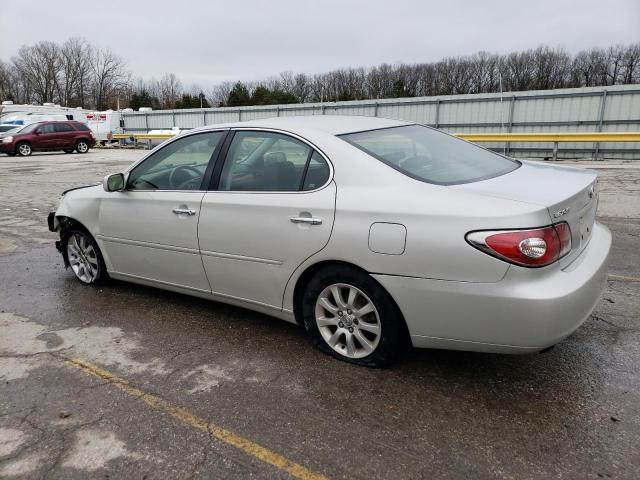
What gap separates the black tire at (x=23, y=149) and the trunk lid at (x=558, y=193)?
1066 inches

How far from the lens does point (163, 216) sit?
160 inches

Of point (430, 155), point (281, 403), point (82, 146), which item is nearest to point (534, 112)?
point (430, 155)

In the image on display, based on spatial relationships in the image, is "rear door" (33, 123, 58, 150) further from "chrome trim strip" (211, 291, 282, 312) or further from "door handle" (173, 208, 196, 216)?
"chrome trim strip" (211, 291, 282, 312)

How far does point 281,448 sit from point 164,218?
2177 millimetres

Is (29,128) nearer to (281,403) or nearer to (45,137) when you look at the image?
(45,137)

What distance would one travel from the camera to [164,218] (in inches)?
160

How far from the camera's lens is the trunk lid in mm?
2781

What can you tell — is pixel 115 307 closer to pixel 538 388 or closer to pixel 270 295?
pixel 270 295

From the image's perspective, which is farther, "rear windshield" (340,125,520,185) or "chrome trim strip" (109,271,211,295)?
"chrome trim strip" (109,271,211,295)

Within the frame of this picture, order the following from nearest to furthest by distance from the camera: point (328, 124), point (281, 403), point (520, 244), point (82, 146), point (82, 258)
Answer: point (520, 244), point (281, 403), point (328, 124), point (82, 258), point (82, 146)

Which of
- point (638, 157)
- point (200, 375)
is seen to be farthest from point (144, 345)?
point (638, 157)

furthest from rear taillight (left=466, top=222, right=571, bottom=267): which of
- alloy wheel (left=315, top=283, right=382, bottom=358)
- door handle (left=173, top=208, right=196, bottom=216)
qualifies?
door handle (left=173, top=208, right=196, bottom=216)

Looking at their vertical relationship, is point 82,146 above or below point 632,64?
below

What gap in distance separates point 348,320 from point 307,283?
1.19 feet
